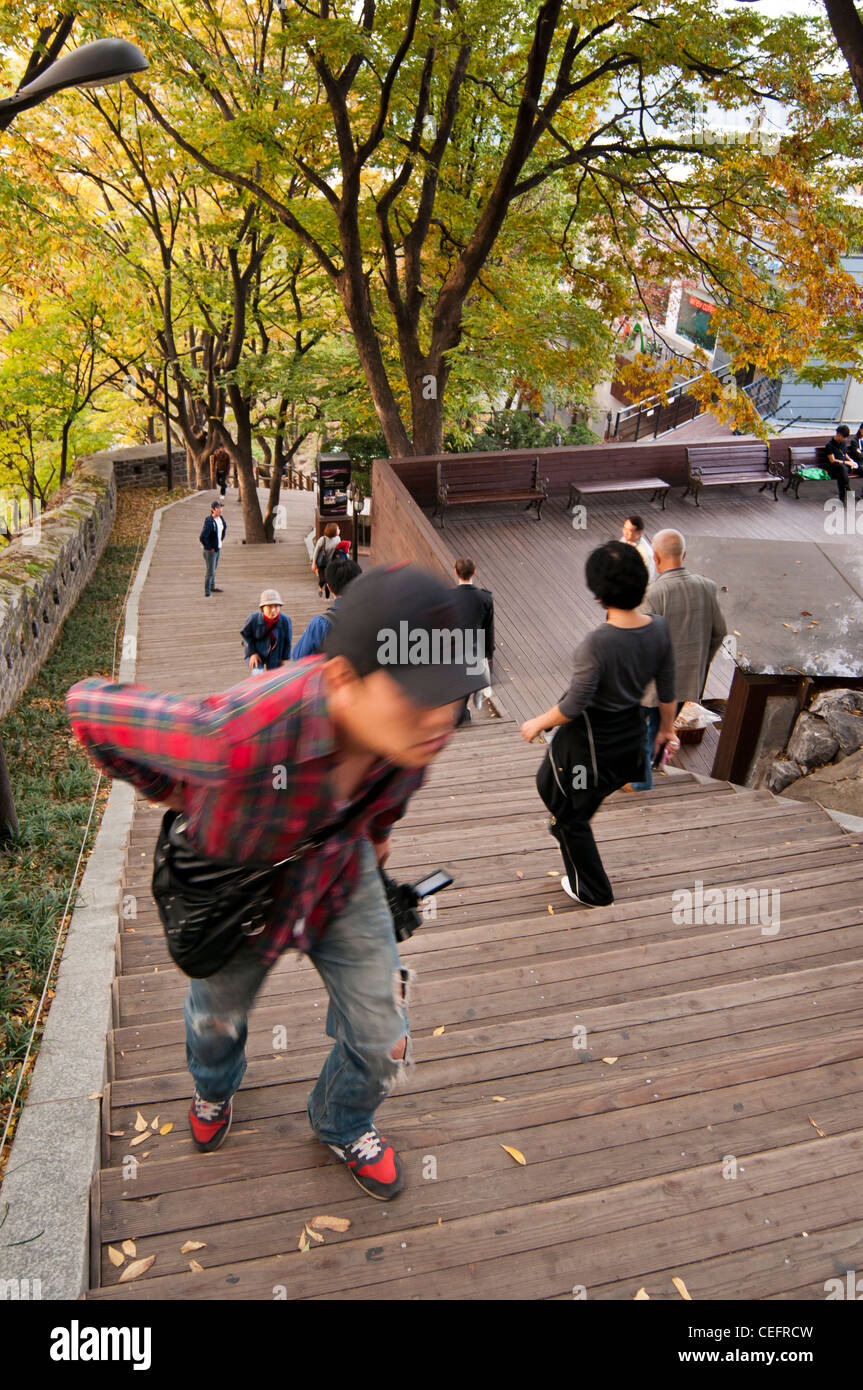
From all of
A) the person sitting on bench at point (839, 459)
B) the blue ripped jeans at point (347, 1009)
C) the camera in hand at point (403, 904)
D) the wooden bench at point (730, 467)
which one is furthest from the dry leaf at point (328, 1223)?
the person sitting on bench at point (839, 459)

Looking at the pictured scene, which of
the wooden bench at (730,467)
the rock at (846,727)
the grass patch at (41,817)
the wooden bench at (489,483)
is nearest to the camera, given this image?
the grass patch at (41,817)

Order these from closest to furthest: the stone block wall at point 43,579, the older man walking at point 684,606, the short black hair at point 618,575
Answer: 1. the short black hair at point 618,575
2. the older man walking at point 684,606
3. the stone block wall at point 43,579

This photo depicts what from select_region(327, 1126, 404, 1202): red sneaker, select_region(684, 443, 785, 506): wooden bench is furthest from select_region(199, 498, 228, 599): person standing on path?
select_region(327, 1126, 404, 1202): red sneaker

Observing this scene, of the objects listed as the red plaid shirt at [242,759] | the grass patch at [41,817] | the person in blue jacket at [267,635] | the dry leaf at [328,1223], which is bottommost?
the grass patch at [41,817]

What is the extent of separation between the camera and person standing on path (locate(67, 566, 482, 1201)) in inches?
70.9

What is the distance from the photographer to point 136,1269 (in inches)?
94.7

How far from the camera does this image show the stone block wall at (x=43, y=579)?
30.8 feet

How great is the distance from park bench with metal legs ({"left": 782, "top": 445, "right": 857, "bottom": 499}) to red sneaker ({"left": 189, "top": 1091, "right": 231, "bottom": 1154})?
14.0 m

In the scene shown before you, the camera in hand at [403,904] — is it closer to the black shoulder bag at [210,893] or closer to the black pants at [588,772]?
the black shoulder bag at [210,893]

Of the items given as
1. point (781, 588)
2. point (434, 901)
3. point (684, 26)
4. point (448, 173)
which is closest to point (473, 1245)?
point (434, 901)

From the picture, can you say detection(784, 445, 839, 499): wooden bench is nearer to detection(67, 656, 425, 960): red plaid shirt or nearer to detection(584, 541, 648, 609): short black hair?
detection(584, 541, 648, 609): short black hair

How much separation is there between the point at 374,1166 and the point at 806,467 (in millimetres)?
14175

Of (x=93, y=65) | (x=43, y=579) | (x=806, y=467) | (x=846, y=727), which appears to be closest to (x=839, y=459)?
(x=806, y=467)

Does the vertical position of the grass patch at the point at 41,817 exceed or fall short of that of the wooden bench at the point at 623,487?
it falls short
